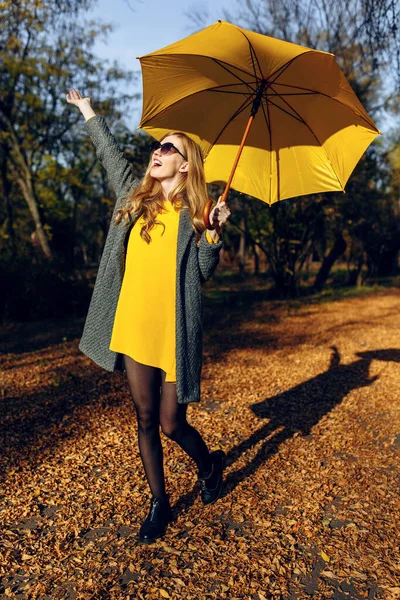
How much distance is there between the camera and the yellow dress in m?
2.61

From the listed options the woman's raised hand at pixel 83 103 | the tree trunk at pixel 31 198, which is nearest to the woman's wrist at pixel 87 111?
the woman's raised hand at pixel 83 103

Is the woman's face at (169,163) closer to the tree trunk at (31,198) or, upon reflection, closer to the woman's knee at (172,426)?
the woman's knee at (172,426)

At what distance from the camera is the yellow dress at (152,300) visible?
261cm

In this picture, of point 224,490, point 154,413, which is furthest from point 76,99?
point 224,490

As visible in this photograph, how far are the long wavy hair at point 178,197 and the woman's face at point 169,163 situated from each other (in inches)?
1.0

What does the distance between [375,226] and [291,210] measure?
3665mm

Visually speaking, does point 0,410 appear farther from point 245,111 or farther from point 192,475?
point 245,111

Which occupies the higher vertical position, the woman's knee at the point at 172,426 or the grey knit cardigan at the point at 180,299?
the grey knit cardigan at the point at 180,299

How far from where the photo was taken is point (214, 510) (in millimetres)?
3207

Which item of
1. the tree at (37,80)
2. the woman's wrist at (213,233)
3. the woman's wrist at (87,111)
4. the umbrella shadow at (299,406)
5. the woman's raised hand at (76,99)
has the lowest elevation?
the umbrella shadow at (299,406)

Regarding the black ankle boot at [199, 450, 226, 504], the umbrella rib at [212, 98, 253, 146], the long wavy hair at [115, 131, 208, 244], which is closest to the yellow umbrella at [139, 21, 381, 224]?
the umbrella rib at [212, 98, 253, 146]

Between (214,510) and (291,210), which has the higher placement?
(291,210)

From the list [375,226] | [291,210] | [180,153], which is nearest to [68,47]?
[291,210]

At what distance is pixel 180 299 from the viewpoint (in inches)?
103
